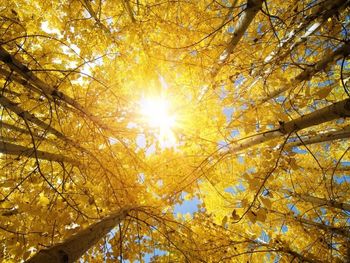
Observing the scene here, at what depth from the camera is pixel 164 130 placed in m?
4.27

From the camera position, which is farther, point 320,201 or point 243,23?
point 320,201

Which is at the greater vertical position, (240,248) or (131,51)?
(131,51)

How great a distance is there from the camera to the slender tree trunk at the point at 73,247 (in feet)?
4.50

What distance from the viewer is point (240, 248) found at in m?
3.75

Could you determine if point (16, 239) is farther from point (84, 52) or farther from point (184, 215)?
point (184, 215)

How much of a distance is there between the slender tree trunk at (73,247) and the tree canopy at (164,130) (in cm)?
1

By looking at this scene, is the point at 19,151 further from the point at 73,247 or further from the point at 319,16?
the point at 319,16

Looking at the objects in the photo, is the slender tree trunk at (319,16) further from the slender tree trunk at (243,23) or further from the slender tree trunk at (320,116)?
the slender tree trunk at (320,116)

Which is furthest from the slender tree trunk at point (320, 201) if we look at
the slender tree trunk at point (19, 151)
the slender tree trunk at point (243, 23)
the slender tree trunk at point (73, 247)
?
the slender tree trunk at point (19, 151)

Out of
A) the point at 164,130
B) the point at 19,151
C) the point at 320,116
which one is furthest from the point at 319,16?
the point at 19,151

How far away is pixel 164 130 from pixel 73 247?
9.51 feet

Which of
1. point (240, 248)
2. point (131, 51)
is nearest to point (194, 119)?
point (131, 51)

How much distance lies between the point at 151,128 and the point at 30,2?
14.9 feet

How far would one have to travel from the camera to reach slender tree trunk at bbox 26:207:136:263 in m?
1.37
